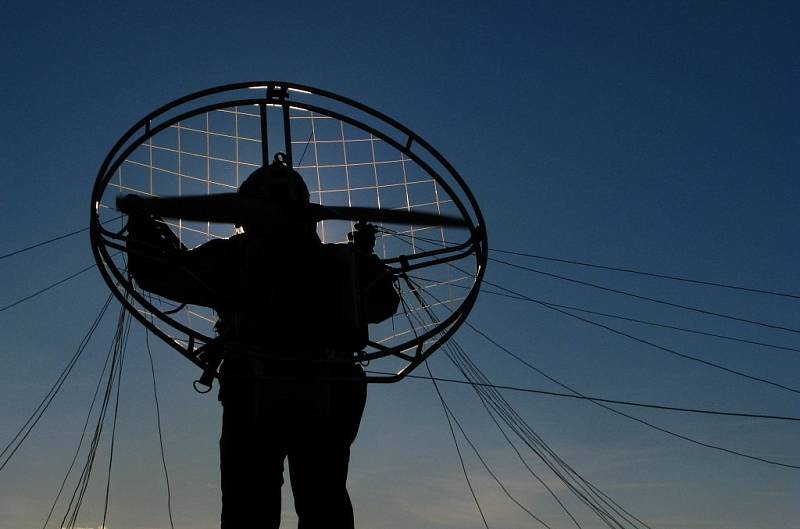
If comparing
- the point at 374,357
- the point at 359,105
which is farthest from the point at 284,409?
the point at 359,105

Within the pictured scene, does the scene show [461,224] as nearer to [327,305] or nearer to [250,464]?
[327,305]

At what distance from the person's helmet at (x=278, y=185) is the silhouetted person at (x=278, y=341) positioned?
19mm

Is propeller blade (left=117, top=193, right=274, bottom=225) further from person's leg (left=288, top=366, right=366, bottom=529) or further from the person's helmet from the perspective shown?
person's leg (left=288, top=366, right=366, bottom=529)

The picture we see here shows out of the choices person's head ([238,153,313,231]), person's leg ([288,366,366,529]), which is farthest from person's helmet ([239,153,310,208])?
person's leg ([288,366,366,529])

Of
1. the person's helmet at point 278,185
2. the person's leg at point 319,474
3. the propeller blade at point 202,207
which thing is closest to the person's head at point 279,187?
the person's helmet at point 278,185

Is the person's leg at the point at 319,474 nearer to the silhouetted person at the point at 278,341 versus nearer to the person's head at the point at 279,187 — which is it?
the silhouetted person at the point at 278,341

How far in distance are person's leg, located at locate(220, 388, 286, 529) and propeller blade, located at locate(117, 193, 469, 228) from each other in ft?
8.73

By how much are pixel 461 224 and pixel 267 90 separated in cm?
315

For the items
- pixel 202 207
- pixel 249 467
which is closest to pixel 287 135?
pixel 202 207

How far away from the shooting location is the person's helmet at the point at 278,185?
36.8ft

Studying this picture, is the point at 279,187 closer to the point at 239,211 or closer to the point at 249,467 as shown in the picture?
the point at 239,211

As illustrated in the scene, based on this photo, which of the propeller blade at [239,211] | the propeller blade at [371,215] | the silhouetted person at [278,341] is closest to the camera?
the propeller blade at [239,211]

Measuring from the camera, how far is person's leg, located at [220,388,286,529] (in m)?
10.5

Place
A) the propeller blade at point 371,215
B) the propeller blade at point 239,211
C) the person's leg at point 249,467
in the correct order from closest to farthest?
the propeller blade at point 239,211 < the person's leg at point 249,467 < the propeller blade at point 371,215
